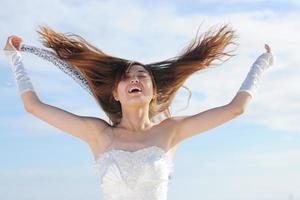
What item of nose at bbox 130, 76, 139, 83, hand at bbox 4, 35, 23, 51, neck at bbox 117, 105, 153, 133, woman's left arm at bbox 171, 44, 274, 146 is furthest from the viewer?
hand at bbox 4, 35, 23, 51

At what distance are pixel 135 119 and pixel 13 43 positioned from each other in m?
1.50

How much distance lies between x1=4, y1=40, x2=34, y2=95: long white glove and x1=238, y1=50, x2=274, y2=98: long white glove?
78.1 inches

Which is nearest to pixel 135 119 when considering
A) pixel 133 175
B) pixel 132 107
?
pixel 132 107

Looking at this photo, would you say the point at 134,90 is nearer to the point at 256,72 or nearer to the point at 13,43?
the point at 256,72

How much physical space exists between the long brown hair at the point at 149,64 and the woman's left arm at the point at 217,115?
22.4 inches

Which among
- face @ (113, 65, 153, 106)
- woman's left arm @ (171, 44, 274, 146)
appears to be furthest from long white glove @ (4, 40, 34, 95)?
woman's left arm @ (171, 44, 274, 146)

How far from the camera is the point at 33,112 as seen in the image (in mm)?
6375

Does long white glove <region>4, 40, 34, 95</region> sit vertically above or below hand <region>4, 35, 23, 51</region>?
below

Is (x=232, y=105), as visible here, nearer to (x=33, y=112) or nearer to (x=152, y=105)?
(x=152, y=105)

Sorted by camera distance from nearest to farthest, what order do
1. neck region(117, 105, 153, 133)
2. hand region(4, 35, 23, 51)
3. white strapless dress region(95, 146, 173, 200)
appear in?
white strapless dress region(95, 146, 173, 200) → neck region(117, 105, 153, 133) → hand region(4, 35, 23, 51)

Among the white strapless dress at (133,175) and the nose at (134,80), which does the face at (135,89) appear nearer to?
the nose at (134,80)

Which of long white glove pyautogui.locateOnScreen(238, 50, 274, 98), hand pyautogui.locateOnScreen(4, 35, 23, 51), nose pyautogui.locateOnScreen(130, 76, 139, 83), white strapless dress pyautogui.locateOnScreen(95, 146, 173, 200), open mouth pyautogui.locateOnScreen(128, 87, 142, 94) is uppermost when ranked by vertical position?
hand pyautogui.locateOnScreen(4, 35, 23, 51)

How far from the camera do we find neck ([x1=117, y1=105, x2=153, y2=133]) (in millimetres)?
6363

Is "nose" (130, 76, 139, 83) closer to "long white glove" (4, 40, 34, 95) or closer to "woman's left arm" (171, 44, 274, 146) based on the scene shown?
"woman's left arm" (171, 44, 274, 146)
